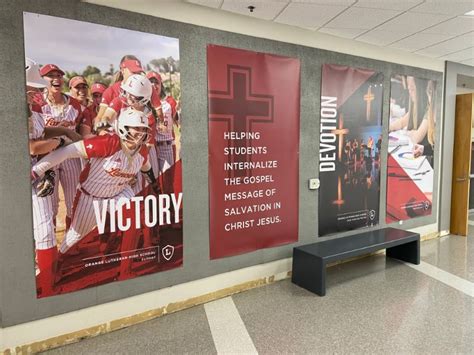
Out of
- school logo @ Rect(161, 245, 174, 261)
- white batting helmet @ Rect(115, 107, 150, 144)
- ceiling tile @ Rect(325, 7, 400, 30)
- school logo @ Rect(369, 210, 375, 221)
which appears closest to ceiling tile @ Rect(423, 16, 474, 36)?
ceiling tile @ Rect(325, 7, 400, 30)

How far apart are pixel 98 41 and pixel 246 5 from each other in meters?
1.41

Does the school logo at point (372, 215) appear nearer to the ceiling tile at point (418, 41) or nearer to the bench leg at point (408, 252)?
the bench leg at point (408, 252)

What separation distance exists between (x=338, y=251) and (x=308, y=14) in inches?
102

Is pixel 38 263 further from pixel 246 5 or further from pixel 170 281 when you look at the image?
pixel 246 5

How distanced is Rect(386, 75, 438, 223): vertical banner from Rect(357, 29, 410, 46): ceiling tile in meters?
0.67

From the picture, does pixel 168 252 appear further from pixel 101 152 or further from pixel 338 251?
pixel 338 251

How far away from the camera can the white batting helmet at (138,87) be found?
271 centimetres

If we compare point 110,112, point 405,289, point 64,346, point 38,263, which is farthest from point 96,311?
point 405,289

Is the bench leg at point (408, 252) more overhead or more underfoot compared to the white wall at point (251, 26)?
more underfoot

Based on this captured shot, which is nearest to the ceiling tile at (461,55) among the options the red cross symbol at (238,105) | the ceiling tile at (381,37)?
the ceiling tile at (381,37)

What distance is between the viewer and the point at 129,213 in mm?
2781

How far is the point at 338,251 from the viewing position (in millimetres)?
3490

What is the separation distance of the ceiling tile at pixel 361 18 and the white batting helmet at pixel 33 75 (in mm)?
2890

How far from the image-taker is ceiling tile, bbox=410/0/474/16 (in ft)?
9.64
